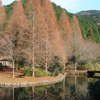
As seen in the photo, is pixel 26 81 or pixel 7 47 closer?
pixel 26 81

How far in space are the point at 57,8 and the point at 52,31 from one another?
68414mm

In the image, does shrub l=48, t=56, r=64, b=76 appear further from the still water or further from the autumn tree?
the still water

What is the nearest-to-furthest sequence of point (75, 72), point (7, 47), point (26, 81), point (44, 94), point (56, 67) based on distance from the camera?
point (44, 94), point (26, 81), point (7, 47), point (56, 67), point (75, 72)

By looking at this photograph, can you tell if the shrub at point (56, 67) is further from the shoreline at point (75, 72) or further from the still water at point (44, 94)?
the still water at point (44, 94)

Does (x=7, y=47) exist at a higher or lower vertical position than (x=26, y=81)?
higher

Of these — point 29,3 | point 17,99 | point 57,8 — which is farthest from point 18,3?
point 57,8

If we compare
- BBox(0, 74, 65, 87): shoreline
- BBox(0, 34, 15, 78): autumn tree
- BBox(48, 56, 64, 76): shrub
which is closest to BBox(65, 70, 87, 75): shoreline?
BBox(48, 56, 64, 76): shrub

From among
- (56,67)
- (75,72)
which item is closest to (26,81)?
(56,67)

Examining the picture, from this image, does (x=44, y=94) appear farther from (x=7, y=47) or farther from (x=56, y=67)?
(x=56, y=67)

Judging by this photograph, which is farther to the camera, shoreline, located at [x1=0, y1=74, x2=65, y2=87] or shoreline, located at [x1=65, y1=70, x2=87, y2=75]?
shoreline, located at [x1=65, y1=70, x2=87, y2=75]

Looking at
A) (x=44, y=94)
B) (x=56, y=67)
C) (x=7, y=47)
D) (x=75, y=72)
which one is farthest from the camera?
(x=75, y=72)

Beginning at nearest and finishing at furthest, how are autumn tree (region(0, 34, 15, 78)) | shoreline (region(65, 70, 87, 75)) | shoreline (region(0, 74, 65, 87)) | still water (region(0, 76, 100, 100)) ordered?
still water (region(0, 76, 100, 100)), shoreline (region(0, 74, 65, 87)), autumn tree (region(0, 34, 15, 78)), shoreline (region(65, 70, 87, 75))

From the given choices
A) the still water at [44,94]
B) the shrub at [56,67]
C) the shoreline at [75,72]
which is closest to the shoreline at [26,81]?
the still water at [44,94]

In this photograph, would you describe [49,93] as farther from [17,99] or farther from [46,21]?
[46,21]
